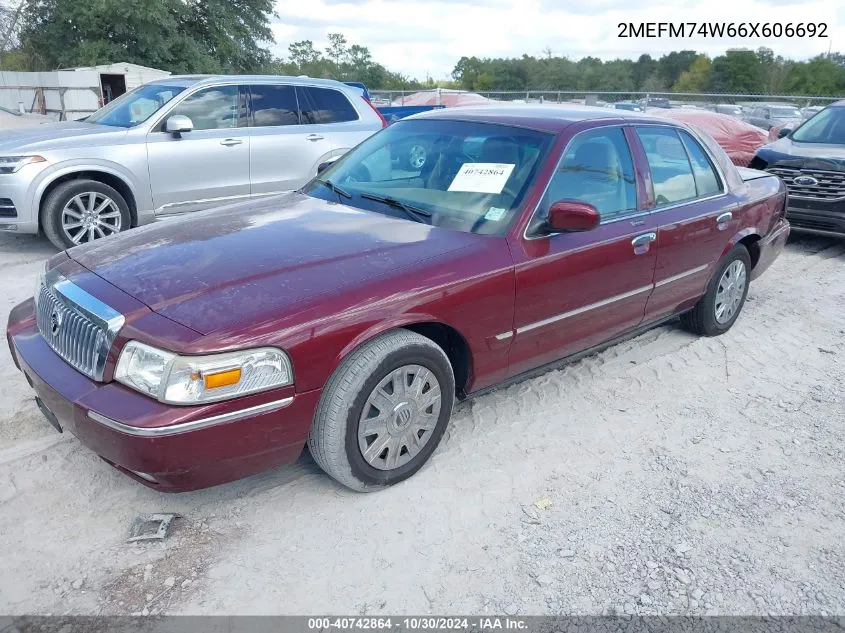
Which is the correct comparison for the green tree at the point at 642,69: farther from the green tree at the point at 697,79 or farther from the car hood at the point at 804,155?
the car hood at the point at 804,155

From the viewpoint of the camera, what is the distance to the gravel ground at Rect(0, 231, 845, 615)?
2.58m

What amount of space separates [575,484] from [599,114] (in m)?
2.23

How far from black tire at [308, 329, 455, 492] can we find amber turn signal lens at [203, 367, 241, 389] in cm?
40

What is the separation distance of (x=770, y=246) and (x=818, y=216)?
10.2 ft

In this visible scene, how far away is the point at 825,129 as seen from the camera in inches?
347

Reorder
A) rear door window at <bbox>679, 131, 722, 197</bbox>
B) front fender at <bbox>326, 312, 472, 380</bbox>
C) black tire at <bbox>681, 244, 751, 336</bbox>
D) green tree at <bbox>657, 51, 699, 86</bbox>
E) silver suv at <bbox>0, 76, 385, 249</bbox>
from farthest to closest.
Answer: green tree at <bbox>657, 51, 699, 86</bbox>, silver suv at <bbox>0, 76, 385, 249</bbox>, black tire at <bbox>681, 244, 751, 336</bbox>, rear door window at <bbox>679, 131, 722, 197</bbox>, front fender at <bbox>326, 312, 472, 380</bbox>

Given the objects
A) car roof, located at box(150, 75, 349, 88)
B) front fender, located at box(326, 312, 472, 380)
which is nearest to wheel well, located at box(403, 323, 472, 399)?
front fender, located at box(326, 312, 472, 380)

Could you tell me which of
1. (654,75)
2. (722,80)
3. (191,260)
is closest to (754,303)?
(191,260)

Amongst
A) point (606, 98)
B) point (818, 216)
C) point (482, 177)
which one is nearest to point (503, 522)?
point (482, 177)

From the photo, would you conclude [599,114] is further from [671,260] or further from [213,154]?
[213,154]

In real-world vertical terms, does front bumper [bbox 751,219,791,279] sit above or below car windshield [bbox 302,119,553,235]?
below

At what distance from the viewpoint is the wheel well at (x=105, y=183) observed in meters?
6.49

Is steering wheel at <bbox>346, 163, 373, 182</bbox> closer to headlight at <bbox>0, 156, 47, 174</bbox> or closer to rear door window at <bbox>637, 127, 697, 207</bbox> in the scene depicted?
rear door window at <bbox>637, 127, 697, 207</bbox>

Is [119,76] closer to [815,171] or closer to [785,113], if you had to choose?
[785,113]
